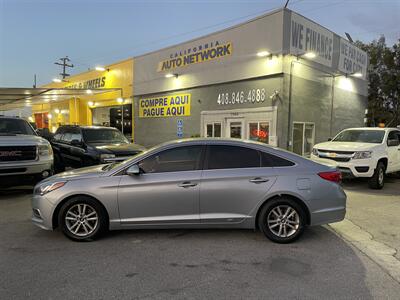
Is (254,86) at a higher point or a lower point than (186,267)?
higher

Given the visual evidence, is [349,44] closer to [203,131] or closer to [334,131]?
[334,131]

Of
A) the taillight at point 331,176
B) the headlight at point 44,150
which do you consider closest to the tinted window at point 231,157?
the taillight at point 331,176

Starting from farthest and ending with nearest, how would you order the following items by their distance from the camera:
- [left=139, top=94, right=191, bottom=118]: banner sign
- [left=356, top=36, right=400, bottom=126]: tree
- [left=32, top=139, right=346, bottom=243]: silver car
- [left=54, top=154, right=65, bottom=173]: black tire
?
[left=356, top=36, right=400, bottom=126]: tree
[left=139, top=94, right=191, bottom=118]: banner sign
[left=54, top=154, right=65, bottom=173]: black tire
[left=32, top=139, right=346, bottom=243]: silver car

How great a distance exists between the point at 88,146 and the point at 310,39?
11088mm

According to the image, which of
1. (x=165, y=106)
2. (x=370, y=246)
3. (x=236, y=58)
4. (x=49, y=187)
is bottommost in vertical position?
(x=370, y=246)

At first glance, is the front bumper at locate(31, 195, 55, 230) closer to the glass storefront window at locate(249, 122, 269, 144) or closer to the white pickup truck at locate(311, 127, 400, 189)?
the white pickup truck at locate(311, 127, 400, 189)

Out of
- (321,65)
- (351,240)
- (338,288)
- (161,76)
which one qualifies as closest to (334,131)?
(321,65)

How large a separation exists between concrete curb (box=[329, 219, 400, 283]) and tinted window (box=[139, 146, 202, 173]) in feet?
9.01

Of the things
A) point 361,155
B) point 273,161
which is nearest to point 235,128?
point 361,155

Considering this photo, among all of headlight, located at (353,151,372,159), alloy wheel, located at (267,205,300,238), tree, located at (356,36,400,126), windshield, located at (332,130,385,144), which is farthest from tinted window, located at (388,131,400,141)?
tree, located at (356,36,400,126)

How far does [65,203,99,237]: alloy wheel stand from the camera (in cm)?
457

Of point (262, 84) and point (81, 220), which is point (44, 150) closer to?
point (81, 220)

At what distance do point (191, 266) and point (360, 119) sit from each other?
18869mm

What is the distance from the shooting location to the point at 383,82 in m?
27.5
